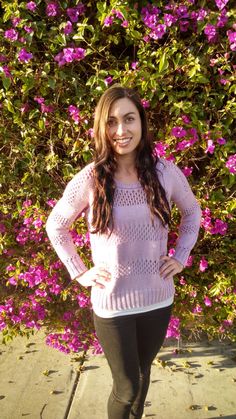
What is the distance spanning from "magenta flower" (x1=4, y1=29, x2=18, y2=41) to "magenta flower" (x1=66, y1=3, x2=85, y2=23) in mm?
336

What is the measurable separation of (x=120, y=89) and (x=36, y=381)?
7.02 ft

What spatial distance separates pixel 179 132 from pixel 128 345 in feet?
4.17

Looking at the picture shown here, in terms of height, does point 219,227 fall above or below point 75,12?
below

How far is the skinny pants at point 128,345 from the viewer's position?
74.5 inches

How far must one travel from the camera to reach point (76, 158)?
8.84 feet

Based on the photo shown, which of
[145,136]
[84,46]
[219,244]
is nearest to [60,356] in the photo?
[219,244]

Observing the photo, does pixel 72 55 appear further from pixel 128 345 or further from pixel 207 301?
pixel 207 301

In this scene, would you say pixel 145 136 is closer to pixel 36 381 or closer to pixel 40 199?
pixel 40 199

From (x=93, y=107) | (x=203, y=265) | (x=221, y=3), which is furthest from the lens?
(x=203, y=265)

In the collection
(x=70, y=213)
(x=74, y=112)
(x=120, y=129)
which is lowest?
(x=70, y=213)

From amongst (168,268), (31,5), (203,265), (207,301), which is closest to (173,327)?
(207,301)

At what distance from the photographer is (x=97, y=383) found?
2.89 meters

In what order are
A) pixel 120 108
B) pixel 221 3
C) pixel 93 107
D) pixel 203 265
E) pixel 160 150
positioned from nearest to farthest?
pixel 120 108
pixel 221 3
pixel 160 150
pixel 93 107
pixel 203 265

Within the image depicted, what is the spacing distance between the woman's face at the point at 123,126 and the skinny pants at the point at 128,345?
2.55 ft
